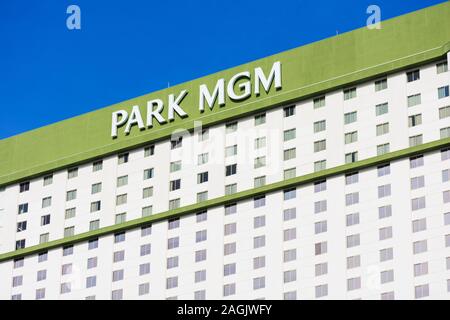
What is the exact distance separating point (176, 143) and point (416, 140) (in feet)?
88.3

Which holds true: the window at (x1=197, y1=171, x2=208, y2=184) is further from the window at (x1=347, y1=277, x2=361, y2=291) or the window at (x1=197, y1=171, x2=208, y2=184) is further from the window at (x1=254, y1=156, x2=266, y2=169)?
the window at (x1=347, y1=277, x2=361, y2=291)

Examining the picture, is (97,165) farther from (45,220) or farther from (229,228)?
(229,228)

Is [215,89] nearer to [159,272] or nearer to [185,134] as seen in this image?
[185,134]

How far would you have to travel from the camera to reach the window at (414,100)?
340ft

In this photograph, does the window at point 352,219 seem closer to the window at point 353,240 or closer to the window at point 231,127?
the window at point 353,240

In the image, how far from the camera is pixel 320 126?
108 metres

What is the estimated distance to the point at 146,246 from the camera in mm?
115375

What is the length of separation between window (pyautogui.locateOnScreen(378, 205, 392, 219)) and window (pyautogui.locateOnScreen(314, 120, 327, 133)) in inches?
440

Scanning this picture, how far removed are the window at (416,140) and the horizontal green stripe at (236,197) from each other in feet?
3.20

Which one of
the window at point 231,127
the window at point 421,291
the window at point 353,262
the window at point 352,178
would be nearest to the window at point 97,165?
the window at point 231,127

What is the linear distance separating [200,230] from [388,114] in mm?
21817

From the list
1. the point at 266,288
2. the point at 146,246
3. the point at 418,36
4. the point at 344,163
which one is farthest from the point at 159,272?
the point at 418,36

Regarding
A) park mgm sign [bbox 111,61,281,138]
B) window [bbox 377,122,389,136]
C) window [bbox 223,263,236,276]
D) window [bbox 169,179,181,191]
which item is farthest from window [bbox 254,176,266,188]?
window [bbox 377,122,389,136]

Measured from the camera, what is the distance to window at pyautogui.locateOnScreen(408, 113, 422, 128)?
339ft
